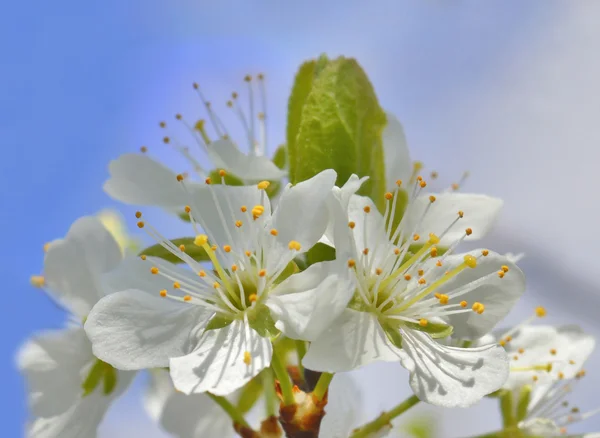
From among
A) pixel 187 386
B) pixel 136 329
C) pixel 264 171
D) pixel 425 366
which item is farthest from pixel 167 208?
pixel 425 366

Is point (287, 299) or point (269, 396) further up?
point (287, 299)

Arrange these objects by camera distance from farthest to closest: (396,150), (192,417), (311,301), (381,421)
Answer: (192,417)
(396,150)
(381,421)
(311,301)

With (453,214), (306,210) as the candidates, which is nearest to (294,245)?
(306,210)

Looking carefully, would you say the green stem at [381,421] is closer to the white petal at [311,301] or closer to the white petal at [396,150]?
the white petal at [311,301]

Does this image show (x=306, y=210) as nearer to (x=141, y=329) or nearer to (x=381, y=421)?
(x=141, y=329)

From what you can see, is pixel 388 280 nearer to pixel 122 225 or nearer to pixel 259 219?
pixel 259 219

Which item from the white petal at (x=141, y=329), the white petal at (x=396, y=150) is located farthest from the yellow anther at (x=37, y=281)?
the white petal at (x=396, y=150)
